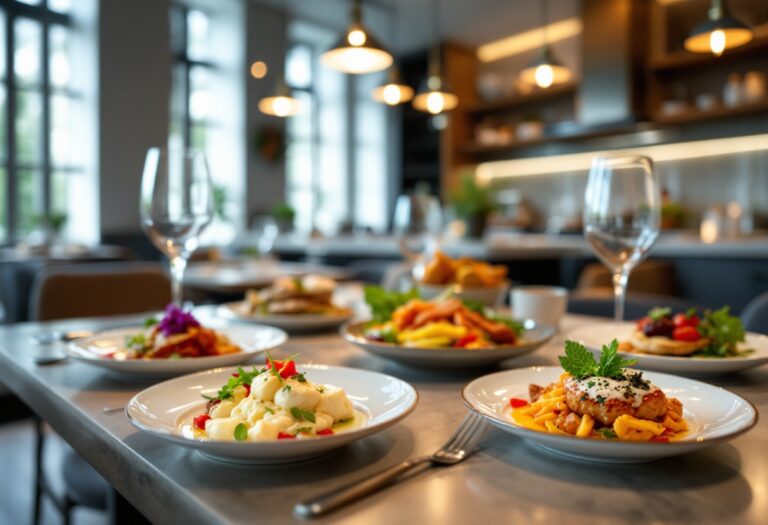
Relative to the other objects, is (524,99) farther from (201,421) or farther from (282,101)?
(201,421)

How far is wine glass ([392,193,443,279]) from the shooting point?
1.36 metres

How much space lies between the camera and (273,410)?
1.73 feet

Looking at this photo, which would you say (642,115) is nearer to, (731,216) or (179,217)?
(731,216)

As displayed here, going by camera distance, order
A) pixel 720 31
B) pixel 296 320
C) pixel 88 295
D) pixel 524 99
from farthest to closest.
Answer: pixel 524 99 < pixel 720 31 < pixel 88 295 < pixel 296 320

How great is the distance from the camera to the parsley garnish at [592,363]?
22.0 inches

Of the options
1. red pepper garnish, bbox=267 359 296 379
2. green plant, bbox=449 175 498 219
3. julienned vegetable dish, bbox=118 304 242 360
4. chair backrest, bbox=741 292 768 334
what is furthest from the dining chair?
green plant, bbox=449 175 498 219

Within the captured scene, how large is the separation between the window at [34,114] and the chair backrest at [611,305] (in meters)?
5.99

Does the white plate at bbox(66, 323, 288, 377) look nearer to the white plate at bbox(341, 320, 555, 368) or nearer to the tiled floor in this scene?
the white plate at bbox(341, 320, 555, 368)

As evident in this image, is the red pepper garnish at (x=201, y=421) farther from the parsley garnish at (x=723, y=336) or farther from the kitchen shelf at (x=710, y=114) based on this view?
the kitchen shelf at (x=710, y=114)

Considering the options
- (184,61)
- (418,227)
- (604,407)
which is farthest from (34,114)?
(604,407)

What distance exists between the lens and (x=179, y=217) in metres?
1.01

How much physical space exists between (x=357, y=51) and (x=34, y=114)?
5.26 metres

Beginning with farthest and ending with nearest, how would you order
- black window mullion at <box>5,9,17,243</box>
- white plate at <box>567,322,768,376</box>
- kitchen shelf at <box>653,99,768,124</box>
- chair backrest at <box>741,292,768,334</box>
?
black window mullion at <box>5,9,17,243</box>
kitchen shelf at <box>653,99,768,124</box>
chair backrest at <box>741,292,768,334</box>
white plate at <box>567,322,768,376</box>

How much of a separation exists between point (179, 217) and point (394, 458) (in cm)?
63
